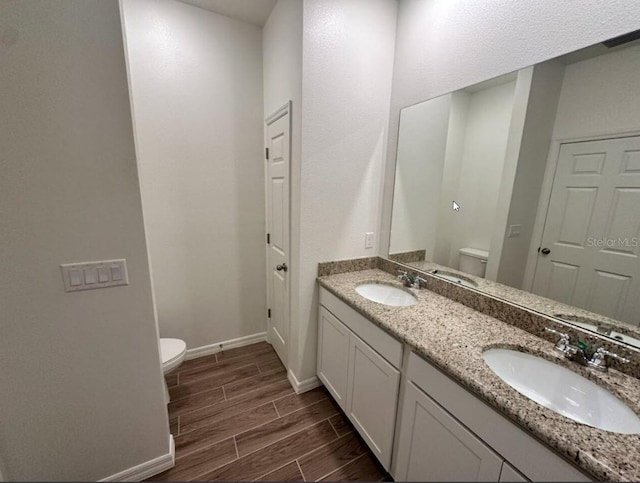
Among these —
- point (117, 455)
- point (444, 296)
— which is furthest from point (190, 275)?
point (444, 296)

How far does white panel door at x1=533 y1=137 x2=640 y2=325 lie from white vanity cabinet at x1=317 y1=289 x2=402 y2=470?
789 millimetres

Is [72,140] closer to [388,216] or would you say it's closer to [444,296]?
[388,216]

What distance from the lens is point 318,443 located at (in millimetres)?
1505

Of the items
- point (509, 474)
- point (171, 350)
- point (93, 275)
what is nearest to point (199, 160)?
point (93, 275)

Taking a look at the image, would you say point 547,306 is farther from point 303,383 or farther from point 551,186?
point 303,383

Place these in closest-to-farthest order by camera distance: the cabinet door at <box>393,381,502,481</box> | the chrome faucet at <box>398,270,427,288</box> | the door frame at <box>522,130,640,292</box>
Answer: the cabinet door at <box>393,381,502,481</box>, the door frame at <box>522,130,640,292</box>, the chrome faucet at <box>398,270,427,288</box>

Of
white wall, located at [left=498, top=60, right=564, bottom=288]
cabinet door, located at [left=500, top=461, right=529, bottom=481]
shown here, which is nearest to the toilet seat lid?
cabinet door, located at [left=500, top=461, right=529, bottom=481]

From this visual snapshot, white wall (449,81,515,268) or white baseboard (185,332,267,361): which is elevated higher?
white wall (449,81,515,268)

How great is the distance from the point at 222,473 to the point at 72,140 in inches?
67.4

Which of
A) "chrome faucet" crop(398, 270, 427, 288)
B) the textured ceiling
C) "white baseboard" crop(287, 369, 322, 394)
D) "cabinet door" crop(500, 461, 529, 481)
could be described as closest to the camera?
"cabinet door" crop(500, 461, 529, 481)

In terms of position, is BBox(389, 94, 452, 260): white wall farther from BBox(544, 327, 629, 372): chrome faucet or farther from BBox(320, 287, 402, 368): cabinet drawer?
BBox(544, 327, 629, 372): chrome faucet

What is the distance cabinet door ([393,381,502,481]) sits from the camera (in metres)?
0.81

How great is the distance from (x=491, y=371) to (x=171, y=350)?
1945 millimetres

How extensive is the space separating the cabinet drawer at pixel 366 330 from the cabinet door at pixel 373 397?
0.12 ft
